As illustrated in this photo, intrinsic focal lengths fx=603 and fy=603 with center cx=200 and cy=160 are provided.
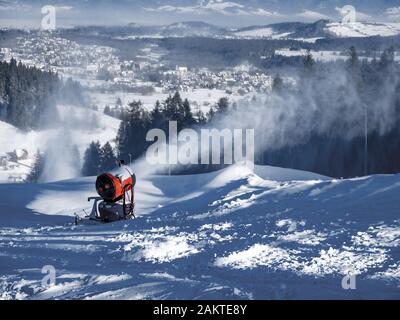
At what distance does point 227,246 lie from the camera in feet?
33.7


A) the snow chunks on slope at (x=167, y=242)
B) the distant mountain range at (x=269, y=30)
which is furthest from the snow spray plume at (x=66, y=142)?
the snow chunks on slope at (x=167, y=242)

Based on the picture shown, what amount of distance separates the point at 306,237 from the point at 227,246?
57.8 inches

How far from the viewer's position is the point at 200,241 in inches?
421

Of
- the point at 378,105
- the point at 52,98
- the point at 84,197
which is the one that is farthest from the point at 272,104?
the point at 52,98

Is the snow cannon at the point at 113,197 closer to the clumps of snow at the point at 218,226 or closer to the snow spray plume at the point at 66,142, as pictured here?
the clumps of snow at the point at 218,226

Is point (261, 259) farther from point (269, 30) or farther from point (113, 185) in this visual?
point (269, 30)

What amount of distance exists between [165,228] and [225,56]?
8533 cm

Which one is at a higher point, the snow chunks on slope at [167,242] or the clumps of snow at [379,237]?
the clumps of snow at [379,237]

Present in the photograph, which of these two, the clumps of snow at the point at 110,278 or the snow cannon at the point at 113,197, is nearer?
the clumps of snow at the point at 110,278

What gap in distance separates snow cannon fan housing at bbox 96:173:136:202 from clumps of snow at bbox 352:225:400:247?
224 inches

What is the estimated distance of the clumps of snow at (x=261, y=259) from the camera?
907cm

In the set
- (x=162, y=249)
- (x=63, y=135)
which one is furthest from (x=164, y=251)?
(x=63, y=135)

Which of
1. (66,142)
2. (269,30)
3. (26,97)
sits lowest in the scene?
A: (66,142)

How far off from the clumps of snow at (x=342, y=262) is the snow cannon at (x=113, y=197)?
5724mm
